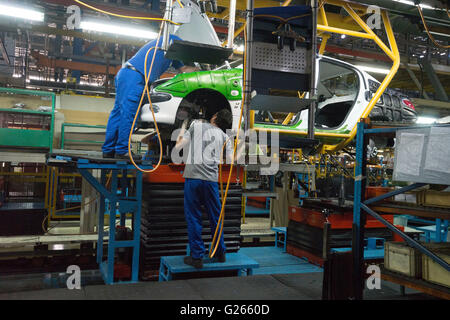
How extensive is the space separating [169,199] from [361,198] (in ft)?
8.03

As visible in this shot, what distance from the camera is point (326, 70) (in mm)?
5855

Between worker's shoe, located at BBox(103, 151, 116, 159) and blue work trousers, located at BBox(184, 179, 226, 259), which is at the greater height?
worker's shoe, located at BBox(103, 151, 116, 159)

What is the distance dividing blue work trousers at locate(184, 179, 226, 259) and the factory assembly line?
0.04 feet

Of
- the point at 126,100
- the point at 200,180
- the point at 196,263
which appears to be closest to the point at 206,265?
the point at 196,263

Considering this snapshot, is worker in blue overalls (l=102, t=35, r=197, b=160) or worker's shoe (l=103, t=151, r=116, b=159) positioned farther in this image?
worker's shoe (l=103, t=151, r=116, b=159)

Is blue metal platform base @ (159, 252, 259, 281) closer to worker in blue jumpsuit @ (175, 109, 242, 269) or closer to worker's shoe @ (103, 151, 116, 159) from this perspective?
worker in blue jumpsuit @ (175, 109, 242, 269)

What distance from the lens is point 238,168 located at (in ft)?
14.7

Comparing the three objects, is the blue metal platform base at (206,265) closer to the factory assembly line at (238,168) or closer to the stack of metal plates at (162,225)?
the factory assembly line at (238,168)

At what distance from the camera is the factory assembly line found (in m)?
2.92

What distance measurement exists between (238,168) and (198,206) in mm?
954

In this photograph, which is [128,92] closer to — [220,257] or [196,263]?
[196,263]

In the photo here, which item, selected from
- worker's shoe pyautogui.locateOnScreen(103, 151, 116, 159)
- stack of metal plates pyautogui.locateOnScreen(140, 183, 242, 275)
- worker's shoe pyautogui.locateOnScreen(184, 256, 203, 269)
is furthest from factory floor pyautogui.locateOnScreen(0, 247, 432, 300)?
worker's shoe pyautogui.locateOnScreen(103, 151, 116, 159)

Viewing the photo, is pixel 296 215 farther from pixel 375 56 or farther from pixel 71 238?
pixel 375 56

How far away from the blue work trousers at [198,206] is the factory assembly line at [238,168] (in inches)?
0.5
